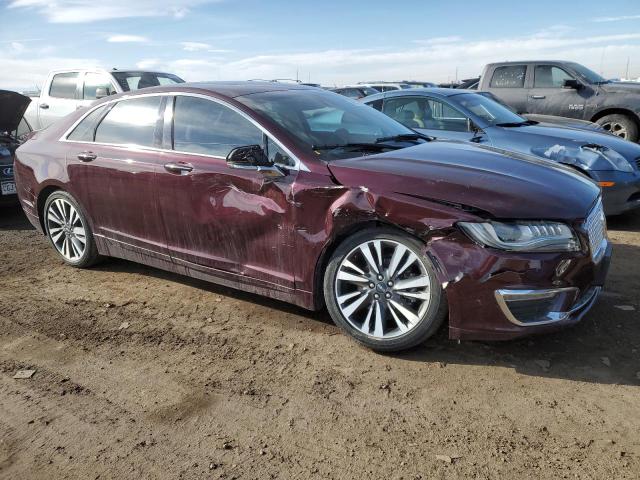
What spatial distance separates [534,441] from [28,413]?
2485 mm

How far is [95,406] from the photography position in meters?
2.84

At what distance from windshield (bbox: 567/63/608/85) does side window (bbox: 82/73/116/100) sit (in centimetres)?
830

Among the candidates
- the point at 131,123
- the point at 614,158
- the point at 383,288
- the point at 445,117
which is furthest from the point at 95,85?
the point at 383,288

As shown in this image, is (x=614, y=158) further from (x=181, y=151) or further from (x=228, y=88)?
(x=181, y=151)

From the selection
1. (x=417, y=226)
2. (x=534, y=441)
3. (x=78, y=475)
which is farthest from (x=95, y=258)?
(x=534, y=441)

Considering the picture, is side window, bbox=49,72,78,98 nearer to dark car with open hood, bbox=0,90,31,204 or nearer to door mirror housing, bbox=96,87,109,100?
door mirror housing, bbox=96,87,109,100

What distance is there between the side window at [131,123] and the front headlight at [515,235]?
8.31ft

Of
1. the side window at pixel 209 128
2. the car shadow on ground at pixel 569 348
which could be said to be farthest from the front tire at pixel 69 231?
the car shadow on ground at pixel 569 348

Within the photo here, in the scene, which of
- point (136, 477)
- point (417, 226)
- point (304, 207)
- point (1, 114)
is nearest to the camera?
point (136, 477)

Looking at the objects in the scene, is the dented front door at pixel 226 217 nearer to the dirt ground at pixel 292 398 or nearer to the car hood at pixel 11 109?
the dirt ground at pixel 292 398

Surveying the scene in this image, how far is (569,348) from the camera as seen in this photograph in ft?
10.7

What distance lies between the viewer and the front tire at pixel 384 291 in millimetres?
3055

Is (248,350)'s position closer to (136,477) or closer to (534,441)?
(136,477)

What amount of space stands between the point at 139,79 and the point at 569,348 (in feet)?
30.2
